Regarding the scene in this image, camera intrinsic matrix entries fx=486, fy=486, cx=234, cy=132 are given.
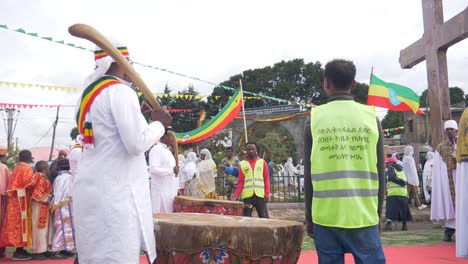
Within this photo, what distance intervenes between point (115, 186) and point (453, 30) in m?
A: 7.60

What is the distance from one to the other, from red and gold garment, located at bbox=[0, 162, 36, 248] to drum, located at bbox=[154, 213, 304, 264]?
5069 millimetres

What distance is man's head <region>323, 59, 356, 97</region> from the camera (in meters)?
2.86

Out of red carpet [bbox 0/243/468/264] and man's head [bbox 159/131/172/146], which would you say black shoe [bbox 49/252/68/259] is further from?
man's head [bbox 159/131/172/146]

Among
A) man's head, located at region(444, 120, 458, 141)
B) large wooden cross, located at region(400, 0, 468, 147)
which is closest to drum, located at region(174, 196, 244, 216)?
man's head, located at region(444, 120, 458, 141)

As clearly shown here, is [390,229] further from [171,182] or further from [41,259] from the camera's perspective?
[41,259]

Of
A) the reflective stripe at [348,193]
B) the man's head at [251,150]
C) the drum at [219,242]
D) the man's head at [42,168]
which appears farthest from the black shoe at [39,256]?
the reflective stripe at [348,193]

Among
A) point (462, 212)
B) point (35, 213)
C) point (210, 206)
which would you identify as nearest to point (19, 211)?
point (35, 213)

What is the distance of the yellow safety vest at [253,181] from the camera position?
Answer: 25.4 ft

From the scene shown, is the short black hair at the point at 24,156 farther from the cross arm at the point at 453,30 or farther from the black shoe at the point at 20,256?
the cross arm at the point at 453,30

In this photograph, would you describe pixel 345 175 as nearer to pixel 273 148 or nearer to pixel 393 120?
pixel 273 148

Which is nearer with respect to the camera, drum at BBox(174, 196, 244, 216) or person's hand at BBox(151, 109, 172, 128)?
person's hand at BBox(151, 109, 172, 128)

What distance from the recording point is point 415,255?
20.3ft

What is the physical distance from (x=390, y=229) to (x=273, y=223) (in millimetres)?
7852

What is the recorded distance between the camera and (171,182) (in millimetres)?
6059
